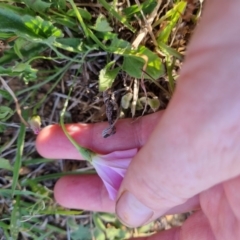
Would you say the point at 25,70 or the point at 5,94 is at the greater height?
the point at 25,70

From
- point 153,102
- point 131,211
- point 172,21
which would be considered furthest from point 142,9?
point 131,211

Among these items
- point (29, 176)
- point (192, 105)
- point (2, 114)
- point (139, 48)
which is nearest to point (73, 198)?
point (29, 176)

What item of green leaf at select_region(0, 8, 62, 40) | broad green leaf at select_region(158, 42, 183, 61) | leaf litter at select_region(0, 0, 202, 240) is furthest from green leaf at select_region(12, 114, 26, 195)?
broad green leaf at select_region(158, 42, 183, 61)

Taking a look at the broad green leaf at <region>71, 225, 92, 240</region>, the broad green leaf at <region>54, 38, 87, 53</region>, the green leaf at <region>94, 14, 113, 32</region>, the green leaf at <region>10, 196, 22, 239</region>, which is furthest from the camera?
the broad green leaf at <region>71, 225, 92, 240</region>

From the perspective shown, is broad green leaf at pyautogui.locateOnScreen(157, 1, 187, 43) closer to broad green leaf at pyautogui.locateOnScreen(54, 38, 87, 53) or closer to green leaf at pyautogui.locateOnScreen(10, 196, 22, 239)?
broad green leaf at pyautogui.locateOnScreen(54, 38, 87, 53)

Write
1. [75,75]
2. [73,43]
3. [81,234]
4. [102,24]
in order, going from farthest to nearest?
[81,234]
[75,75]
[73,43]
[102,24]

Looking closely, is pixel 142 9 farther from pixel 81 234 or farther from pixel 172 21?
pixel 81 234

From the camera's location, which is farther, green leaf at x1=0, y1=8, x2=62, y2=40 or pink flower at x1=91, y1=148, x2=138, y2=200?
pink flower at x1=91, y1=148, x2=138, y2=200
